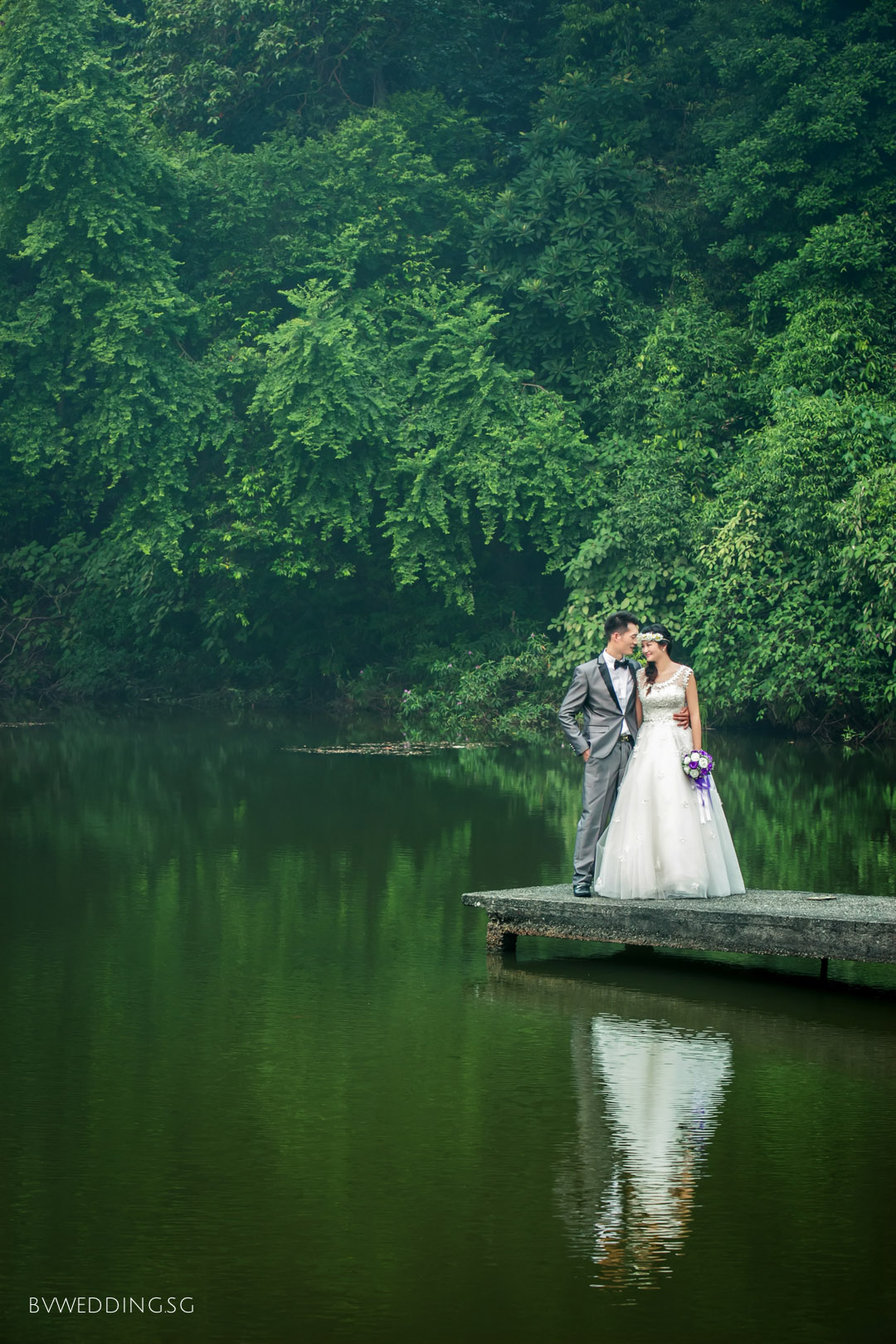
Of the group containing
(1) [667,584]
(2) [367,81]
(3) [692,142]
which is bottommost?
(1) [667,584]

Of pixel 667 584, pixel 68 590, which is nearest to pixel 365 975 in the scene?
pixel 667 584

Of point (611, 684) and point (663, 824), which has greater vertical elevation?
point (611, 684)

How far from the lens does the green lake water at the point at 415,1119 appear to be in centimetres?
437

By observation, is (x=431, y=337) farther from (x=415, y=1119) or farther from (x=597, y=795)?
(x=415, y=1119)

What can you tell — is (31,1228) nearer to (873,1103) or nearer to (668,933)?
(873,1103)

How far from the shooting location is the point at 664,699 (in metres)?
9.05

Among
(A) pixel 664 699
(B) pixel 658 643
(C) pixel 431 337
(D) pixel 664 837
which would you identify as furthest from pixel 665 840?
(C) pixel 431 337

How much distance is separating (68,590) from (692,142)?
44.2ft

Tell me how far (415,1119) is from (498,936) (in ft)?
9.56

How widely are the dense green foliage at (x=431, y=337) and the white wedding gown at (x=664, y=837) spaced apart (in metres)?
13.4

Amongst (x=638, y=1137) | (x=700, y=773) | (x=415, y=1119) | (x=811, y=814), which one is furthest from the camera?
(x=811, y=814)

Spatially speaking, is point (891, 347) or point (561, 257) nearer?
point (891, 347)

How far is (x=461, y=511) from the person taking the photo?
86.1 feet

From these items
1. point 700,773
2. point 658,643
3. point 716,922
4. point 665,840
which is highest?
point 658,643
